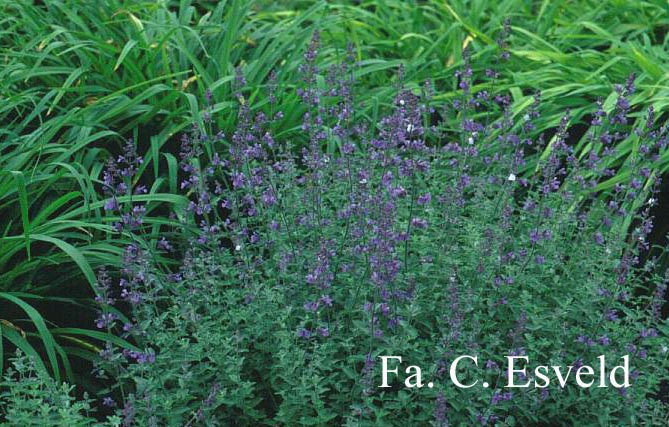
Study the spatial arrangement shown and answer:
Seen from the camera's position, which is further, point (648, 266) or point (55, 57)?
point (55, 57)

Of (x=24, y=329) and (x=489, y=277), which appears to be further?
(x=24, y=329)

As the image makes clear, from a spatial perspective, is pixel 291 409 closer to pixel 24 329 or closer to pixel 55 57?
pixel 24 329

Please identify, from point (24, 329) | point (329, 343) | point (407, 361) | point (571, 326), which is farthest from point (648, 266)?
point (24, 329)

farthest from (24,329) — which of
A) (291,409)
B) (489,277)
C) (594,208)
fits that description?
(594,208)

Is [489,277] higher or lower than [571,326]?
higher

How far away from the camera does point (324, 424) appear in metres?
3.26

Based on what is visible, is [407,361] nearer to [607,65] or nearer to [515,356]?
[515,356]

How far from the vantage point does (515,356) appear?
10.6 feet

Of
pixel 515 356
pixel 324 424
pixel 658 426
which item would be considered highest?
pixel 515 356

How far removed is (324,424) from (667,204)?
2.49 metres

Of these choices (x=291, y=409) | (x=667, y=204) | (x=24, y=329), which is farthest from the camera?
(x=667, y=204)

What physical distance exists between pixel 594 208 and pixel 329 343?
152 cm

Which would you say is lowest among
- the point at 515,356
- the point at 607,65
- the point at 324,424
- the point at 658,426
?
the point at 658,426

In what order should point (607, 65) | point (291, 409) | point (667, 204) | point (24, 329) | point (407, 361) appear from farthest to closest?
point (607, 65) → point (667, 204) → point (24, 329) → point (407, 361) → point (291, 409)
